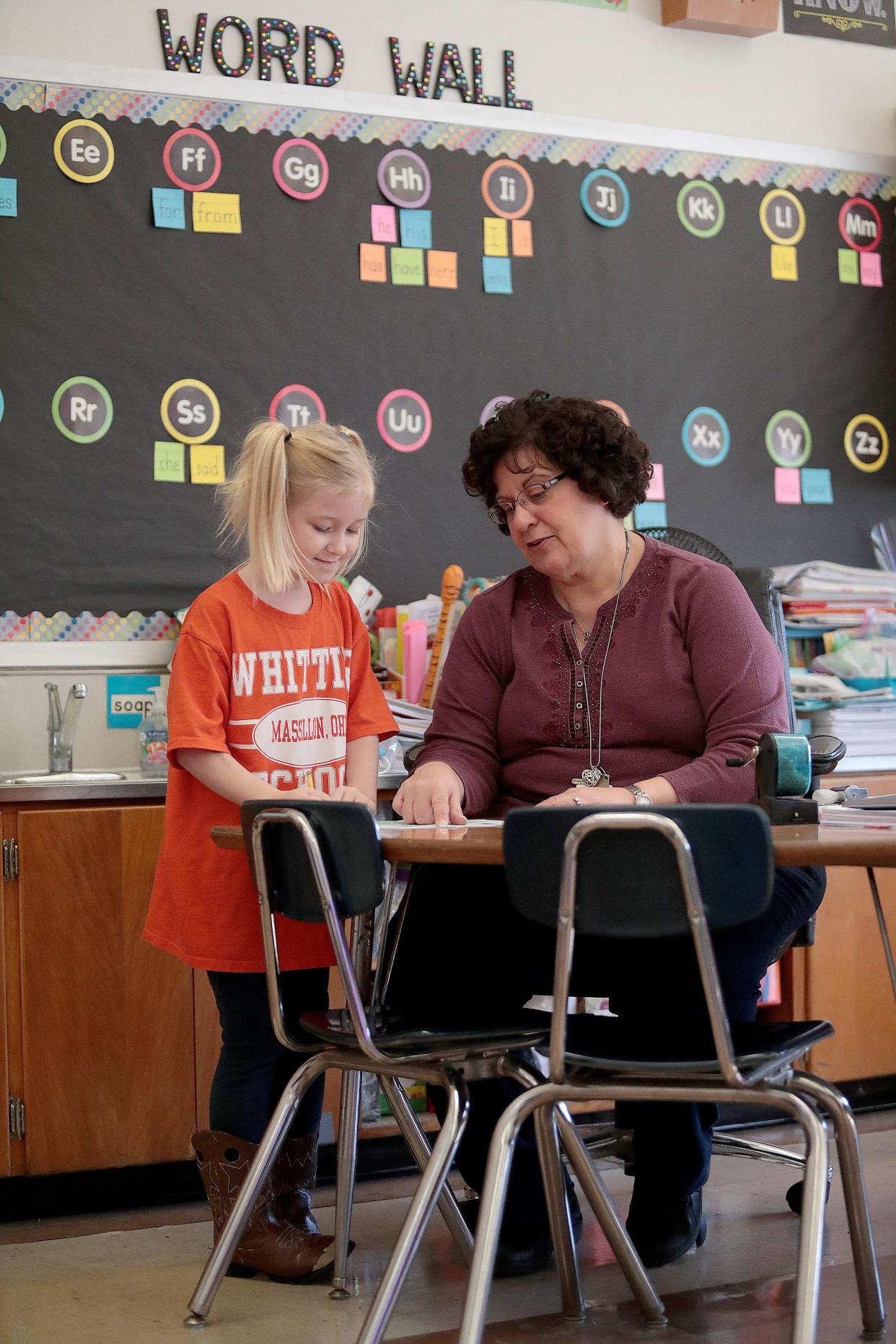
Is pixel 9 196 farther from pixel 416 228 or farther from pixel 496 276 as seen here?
pixel 496 276

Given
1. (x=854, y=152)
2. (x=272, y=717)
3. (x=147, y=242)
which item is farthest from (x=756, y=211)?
(x=272, y=717)

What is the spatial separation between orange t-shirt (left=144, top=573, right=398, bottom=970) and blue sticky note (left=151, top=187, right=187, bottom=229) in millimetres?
Answer: 1166

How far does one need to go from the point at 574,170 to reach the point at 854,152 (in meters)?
0.82

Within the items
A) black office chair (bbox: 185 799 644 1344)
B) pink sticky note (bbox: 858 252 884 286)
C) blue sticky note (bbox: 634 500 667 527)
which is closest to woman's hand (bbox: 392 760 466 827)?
black office chair (bbox: 185 799 644 1344)

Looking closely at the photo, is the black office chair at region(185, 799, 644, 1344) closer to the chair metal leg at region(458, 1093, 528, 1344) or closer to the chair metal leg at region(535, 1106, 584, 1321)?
the chair metal leg at region(535, 1106, 584, 1321)

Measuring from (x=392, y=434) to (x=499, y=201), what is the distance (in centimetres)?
62

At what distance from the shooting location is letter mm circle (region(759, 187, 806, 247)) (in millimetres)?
3562

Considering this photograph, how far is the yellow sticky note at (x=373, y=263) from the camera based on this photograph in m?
3.19

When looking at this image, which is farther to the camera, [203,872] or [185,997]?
[185,997]

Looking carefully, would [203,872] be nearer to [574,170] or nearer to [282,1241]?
[282,1241]

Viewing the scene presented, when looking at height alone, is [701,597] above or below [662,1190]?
above

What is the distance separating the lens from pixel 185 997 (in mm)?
2527

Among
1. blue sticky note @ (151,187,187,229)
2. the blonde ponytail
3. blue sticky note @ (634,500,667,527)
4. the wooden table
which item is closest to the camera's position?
the wooden table

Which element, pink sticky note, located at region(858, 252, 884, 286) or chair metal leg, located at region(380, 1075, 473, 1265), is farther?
pink sticky note, located at region(858, 252, 884, 286)
